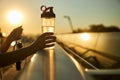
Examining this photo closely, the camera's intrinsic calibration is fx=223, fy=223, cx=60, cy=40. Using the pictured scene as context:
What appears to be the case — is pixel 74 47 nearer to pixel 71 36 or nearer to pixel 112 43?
pixel 71 36

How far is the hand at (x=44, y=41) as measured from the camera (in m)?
1.00

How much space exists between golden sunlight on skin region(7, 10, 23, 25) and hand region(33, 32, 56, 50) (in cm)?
75

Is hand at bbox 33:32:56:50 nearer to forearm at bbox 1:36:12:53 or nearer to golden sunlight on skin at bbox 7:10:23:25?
forearm at bbox 1:36:12:53

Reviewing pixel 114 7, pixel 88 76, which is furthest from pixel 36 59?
pixel 114 7

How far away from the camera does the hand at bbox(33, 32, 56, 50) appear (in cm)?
100

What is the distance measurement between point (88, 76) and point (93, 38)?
0.93 meters

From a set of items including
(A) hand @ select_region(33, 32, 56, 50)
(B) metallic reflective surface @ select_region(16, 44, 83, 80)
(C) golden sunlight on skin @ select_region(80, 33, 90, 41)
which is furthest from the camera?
(C) golden sunlight on skin @ select_region(80, 33, 90, 41)

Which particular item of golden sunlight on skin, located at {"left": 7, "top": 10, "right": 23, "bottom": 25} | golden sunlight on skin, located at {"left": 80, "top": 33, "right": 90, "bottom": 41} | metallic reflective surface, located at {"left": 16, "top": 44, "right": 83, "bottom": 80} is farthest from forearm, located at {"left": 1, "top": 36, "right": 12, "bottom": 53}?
golden sunlight on skin, located at {"left": 80, "top": 33, "right": 90, "bottom": 41}

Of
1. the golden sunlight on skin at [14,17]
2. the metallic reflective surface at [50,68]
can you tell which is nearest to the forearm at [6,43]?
the metallic reflective surface at [50,68]

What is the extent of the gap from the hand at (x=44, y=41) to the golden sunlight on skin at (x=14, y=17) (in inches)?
29.4

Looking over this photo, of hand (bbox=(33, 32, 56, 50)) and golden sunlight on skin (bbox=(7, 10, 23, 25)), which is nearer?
hand (bbox=(33, 32, 56, 50))

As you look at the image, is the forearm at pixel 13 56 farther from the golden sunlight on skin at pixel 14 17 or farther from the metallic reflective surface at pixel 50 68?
the golden sunlight on skin at pixel 14 17

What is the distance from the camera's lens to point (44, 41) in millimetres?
1035

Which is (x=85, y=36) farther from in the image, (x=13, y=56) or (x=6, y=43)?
(x=13, y=56)
